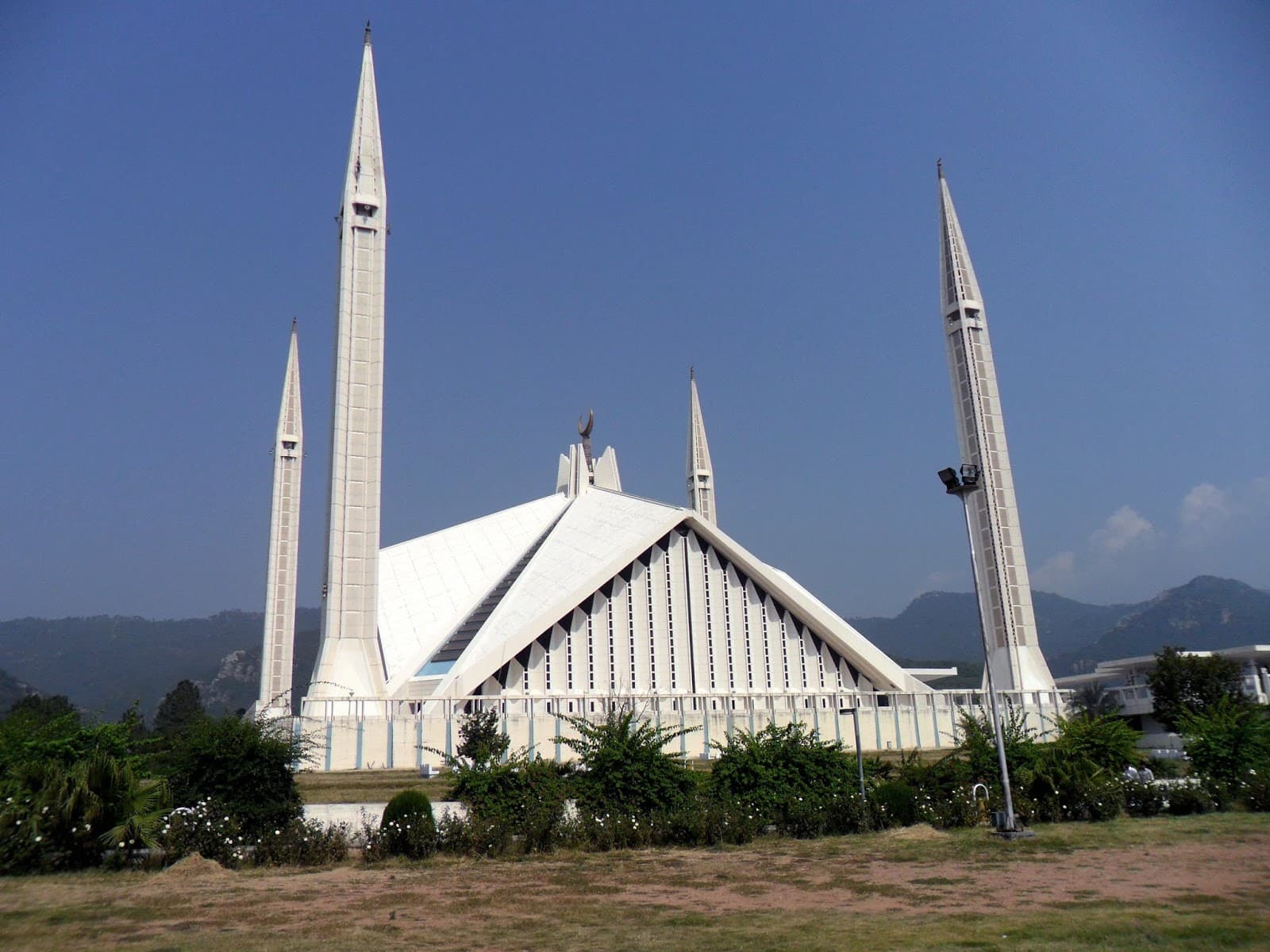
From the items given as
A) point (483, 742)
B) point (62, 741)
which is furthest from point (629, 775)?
point (62, 741)

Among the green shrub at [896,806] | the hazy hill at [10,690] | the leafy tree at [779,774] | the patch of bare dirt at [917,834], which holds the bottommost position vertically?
the patch of bare dirt at [917,834]

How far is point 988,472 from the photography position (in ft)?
88.0

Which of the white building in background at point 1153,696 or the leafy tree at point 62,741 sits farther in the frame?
the white building in background at point 1153,696

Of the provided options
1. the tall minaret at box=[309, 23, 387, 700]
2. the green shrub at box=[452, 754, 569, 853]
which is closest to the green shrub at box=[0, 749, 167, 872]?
the green shrub at box=[452, 754, 569, 853]

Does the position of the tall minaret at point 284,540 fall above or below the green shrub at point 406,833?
above

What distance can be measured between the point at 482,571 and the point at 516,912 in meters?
23.8

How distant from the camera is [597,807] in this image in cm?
1098

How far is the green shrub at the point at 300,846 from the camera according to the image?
9.67 metres

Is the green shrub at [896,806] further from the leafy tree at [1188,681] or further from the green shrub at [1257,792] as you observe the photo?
the leafy tree at [1188,681]

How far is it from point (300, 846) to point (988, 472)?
21.2 meters

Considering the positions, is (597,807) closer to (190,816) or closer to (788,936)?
(190,816)

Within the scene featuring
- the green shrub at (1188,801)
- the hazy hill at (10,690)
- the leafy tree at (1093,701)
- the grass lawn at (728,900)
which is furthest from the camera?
the hazy hill at (10,690)

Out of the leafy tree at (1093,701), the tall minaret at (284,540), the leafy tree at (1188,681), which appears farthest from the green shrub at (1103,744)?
the tall minaret at (284,540)

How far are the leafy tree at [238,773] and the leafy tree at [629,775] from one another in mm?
2915
